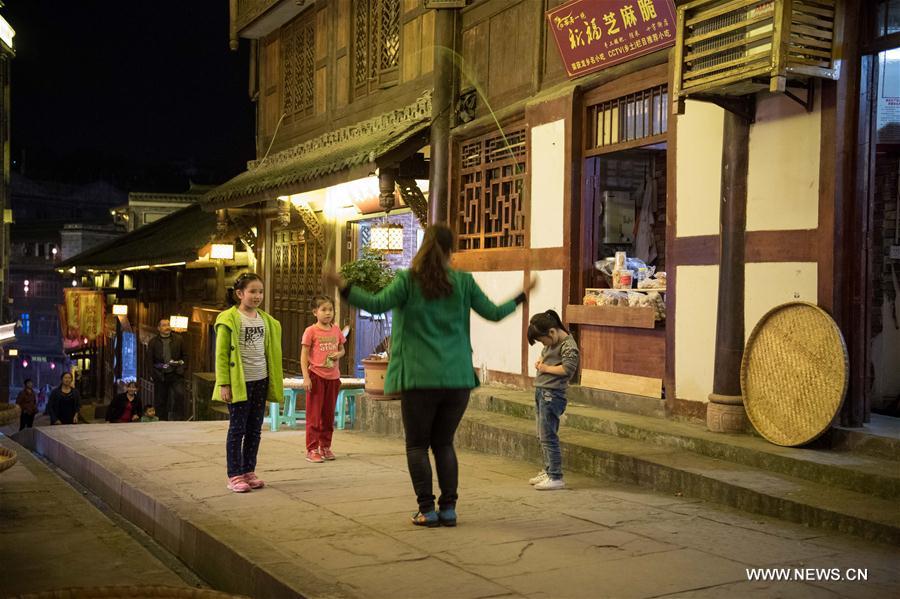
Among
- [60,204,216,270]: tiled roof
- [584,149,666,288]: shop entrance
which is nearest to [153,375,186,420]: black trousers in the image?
[60,204,216,270]: tiled roof

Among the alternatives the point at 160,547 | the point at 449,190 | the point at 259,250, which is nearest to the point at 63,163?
the point at 259,250

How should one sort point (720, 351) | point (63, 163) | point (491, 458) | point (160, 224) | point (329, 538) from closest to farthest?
1. point (329, 538)
2. point (720, 351)
3. point (491, 458)
4. point (160, 224)
5. point (63, 163)

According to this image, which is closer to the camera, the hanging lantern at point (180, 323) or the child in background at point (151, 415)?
the child in background at point (151, 415)

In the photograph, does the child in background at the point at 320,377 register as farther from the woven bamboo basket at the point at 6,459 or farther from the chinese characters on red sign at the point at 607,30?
the chinese characters on red sign at the point at 607,30

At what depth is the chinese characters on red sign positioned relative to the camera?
9539 millimetres

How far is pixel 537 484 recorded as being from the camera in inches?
314

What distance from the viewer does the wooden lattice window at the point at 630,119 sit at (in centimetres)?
993

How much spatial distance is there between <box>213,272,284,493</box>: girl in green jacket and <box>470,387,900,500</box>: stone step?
3306 mm

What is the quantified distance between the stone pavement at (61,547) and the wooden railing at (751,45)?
570 cm

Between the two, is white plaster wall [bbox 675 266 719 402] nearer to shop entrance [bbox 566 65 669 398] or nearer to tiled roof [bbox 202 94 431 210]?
shop entrance [bbox 566 65 669 398]

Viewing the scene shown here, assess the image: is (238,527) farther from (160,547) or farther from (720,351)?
(720,351)

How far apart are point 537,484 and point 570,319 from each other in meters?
3.38

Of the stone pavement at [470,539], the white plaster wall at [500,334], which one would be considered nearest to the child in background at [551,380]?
the stone pavement at [470,539]

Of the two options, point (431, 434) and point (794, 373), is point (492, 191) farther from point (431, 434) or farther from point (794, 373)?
point (431, 434)
